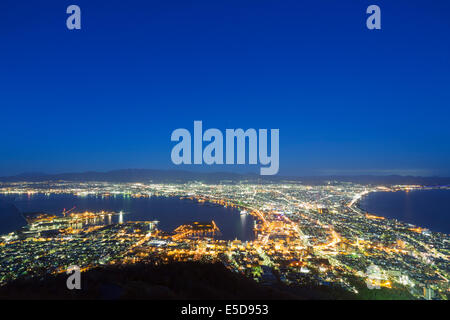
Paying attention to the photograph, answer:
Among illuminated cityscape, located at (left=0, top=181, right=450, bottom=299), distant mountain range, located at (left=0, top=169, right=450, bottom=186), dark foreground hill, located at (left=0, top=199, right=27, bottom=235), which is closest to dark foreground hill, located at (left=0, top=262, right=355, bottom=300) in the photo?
illuminated cityscape, located at (left=0, top=181, right=450, bottom=299)

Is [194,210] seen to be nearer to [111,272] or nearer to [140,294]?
[111,272]

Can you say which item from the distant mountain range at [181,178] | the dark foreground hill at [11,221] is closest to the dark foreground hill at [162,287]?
the dark foreground hill at [11,221]

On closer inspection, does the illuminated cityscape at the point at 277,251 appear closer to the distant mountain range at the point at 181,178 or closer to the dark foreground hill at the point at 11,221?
the dark foreground hill at the point at 11,221

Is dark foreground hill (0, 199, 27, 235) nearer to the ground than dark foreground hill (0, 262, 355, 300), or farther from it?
nearer to the ground

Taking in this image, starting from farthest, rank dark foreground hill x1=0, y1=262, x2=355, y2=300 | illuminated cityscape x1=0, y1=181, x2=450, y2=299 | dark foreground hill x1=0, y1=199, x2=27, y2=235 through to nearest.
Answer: dark foreground hill x1=0, y1=199, x2=27, y2=235 → illuminated cityscape x1=0, y1=181, x2=450, y2=299 → dark foreground hill x1=0, y1=262, x2=355, y2=300

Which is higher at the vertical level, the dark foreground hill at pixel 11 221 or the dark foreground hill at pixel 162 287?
the dark foreground hill at pixel 162 287

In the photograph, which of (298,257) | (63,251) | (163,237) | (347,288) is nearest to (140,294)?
(347,288)

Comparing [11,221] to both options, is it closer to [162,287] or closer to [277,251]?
[277,251]

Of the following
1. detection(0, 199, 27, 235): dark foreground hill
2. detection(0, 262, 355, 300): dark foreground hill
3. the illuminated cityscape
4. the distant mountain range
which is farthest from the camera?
the distant mountain range

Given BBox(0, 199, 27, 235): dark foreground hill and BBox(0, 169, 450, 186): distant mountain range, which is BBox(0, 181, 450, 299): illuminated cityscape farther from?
BBox(0, 169, 450, 186): distant mountain range
